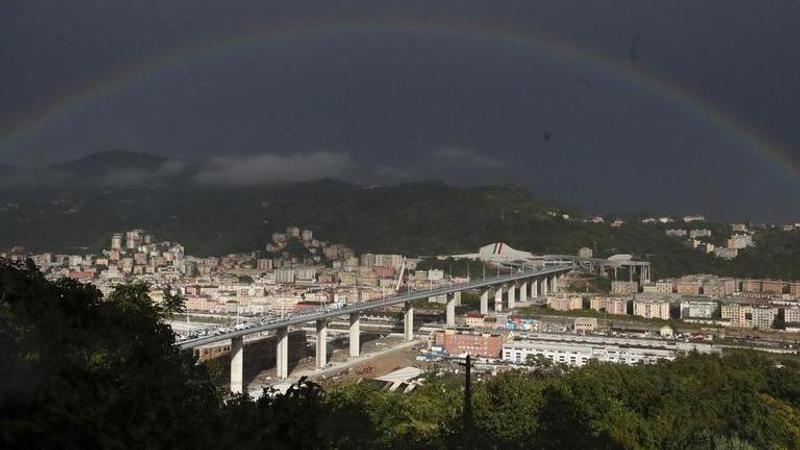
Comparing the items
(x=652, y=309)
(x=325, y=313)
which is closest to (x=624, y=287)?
→ (x=652, y=309)

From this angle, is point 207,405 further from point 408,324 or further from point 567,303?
point 567,303

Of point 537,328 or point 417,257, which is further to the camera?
point 417,257

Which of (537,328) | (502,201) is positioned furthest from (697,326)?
(502,201)

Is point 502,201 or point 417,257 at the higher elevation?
point 502,201

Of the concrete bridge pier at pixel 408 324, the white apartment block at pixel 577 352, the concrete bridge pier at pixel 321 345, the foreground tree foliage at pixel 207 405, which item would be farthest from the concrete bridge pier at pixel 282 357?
the foreground tree foliage at pixel 207 405

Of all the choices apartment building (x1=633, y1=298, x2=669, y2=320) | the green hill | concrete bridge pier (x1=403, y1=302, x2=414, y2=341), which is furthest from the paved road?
the green hill

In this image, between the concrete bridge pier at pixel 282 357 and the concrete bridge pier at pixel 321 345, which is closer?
the concrete bridge pier at pixel 282 357

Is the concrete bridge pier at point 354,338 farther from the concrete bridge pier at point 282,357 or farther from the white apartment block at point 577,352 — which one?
the white apartment block at point 577,352

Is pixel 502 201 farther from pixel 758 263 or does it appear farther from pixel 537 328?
pixel 537 328
